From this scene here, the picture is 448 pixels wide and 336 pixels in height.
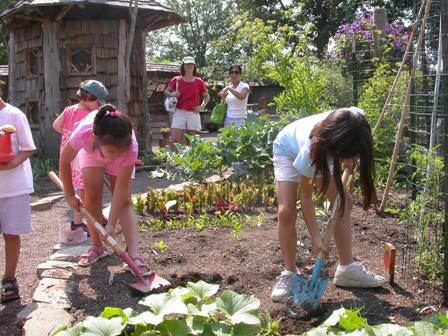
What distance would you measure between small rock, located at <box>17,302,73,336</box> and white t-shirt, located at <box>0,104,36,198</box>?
70 centimetres

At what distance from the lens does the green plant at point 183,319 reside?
2229 millimetres

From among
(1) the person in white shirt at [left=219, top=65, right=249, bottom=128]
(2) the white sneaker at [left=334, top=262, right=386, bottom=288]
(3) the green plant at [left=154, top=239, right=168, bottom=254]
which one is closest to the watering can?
(3) the green plant at [left=154, top=239, right=168, bottom=254]

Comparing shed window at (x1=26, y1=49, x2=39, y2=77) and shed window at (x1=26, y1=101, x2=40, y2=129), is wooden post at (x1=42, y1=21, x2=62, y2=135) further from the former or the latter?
shed window at (x1=26, y1=101, x2=40, y2=129)

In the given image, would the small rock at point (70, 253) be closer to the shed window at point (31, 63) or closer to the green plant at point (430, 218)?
the green plant at point (430, 218)

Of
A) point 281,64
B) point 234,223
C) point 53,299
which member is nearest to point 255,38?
point 281,64

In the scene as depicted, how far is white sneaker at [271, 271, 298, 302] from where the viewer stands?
9.58 ft

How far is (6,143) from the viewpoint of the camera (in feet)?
10.7

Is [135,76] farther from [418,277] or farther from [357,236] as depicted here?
[418,277]

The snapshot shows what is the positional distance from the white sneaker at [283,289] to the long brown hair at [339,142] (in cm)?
58

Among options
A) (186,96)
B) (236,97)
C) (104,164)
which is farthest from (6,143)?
(186,96)

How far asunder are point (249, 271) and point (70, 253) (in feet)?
4.46

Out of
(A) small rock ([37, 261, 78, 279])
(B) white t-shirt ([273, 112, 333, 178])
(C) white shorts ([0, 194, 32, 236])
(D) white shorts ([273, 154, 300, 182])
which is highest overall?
(B) white t-shirt ([273, 112, 333, 178])

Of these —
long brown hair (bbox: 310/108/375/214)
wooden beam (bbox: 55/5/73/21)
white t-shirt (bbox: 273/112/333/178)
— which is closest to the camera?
long brown hair (bbox: 310/108/375/214)

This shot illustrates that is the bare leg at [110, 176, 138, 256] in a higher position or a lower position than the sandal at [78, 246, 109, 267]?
higher
